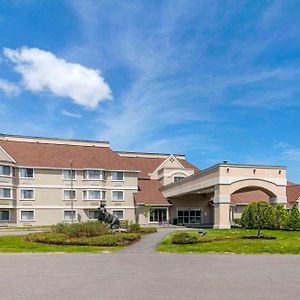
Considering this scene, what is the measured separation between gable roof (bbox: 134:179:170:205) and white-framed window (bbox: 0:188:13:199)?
1490 cm

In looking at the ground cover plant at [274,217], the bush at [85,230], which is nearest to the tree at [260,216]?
the ground cover plant at [274,217]

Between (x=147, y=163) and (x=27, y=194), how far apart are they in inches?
750

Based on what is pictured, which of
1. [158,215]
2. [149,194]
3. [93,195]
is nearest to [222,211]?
[158,215]

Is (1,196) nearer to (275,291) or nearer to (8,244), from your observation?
(8,244)

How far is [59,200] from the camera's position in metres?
49.6

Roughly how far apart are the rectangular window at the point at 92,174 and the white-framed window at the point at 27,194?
21.6 feet

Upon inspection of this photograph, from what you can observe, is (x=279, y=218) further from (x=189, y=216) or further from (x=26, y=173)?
(x=26, y=173)

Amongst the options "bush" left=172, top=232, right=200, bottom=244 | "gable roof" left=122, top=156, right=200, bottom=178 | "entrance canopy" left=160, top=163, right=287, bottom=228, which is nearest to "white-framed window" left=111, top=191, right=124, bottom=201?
"gable roof" left=122, top=156, right=200, bottom=178

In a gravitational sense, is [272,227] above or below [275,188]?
below

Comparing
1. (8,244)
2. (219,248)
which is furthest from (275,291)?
(8,244)

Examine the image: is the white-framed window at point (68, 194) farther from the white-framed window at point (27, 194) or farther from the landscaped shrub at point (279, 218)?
the landscaped shrub at point (279, 218)

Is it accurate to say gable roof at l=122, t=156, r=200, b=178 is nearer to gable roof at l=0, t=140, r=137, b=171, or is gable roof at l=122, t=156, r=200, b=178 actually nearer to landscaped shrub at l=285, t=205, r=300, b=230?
gable roof at l=0, t=140, r=137, b=171

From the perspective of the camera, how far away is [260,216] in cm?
3269

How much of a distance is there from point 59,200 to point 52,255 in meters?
33.9
